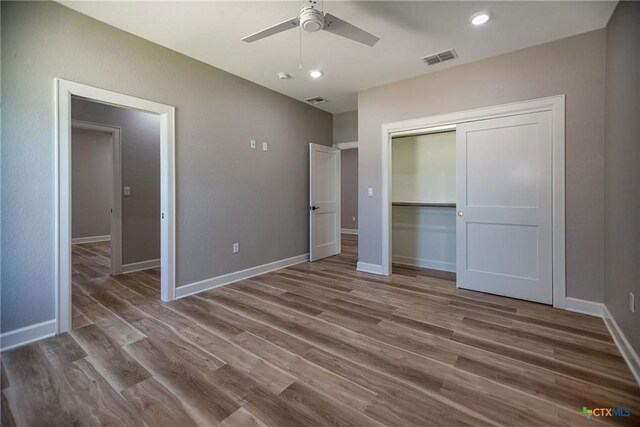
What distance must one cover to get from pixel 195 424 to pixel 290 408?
482 mm

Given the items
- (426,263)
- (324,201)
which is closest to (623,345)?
(426,263)

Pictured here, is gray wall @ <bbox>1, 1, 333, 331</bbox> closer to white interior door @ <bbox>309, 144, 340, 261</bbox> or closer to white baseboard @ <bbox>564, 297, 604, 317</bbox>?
white interior door @ <bbox>309, 144, 340, 261</bbox>

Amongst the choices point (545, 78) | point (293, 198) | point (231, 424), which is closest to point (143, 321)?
point (231, 424)

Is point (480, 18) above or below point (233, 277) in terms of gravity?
above

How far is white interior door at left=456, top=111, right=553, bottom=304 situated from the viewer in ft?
9.73

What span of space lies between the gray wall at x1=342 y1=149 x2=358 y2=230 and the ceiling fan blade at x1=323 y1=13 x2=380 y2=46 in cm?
649

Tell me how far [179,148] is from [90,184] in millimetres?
5753

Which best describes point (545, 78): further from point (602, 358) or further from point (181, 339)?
point (181, 339)

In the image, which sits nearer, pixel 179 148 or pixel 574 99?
pixel 574 99

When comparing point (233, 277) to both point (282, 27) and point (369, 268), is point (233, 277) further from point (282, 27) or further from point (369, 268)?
point (282, 27)

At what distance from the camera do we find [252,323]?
258cm

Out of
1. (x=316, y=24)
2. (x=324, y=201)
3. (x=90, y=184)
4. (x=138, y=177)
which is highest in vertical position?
(x=316, y=24)

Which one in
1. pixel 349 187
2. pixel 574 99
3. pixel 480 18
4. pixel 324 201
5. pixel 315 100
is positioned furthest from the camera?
pixel 349 187

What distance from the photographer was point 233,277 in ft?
12.6
